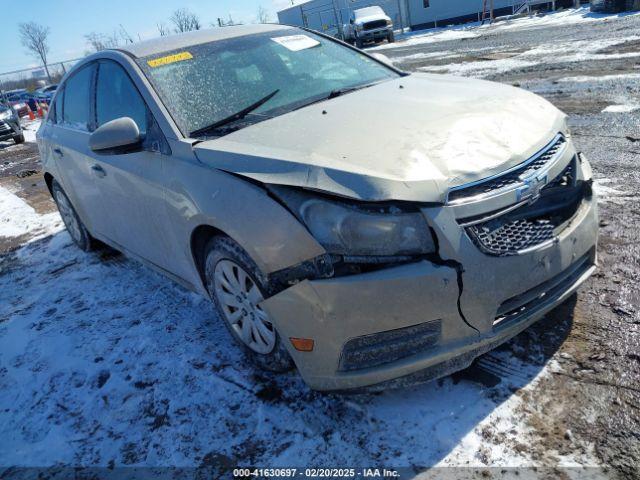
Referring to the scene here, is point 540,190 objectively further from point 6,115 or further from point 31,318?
point 6,115

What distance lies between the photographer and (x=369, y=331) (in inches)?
81.7

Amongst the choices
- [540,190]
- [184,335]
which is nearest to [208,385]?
[184,335]

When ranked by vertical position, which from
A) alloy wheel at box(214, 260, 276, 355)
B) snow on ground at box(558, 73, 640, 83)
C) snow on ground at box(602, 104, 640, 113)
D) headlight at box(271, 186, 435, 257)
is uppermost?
headlight at box(271, 186, 435, 257)

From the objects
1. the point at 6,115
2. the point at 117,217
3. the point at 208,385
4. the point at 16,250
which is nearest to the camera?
the point at 208,385

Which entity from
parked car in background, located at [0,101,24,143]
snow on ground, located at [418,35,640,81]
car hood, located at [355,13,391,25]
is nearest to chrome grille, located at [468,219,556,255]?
snow on ground, located at [418,35,640,81]

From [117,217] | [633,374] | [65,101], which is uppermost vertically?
[65,101]

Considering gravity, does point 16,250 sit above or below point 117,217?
below

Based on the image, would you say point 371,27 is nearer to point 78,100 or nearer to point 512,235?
point 78,100

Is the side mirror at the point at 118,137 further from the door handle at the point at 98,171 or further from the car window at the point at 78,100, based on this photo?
the car window at the point at 78,100

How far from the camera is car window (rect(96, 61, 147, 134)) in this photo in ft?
10.1

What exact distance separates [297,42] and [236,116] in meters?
1.10

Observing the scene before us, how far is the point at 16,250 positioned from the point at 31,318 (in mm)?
2082

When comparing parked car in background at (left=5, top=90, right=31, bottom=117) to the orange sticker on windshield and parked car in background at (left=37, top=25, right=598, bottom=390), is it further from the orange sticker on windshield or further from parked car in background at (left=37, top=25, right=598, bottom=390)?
parked car in background at (left=37, top=25, right=598, bottom=390)

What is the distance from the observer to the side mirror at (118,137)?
2852 millimetres
